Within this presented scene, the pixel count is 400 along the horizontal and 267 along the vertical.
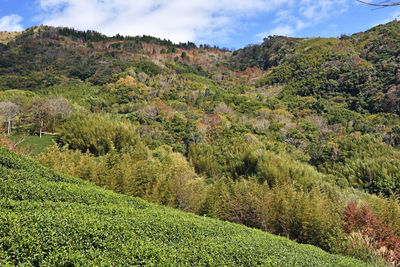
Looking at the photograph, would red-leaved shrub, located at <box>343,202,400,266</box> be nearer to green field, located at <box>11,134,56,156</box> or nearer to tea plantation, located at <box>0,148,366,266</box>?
tea plantation, located at <box>0,148,366,266</box>

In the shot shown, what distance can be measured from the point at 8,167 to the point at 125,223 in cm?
532

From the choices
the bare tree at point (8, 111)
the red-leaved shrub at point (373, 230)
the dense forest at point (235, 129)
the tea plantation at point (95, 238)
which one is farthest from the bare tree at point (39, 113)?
the red-leaved shrub at point (373, 230)

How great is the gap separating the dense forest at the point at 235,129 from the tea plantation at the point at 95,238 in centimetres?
550

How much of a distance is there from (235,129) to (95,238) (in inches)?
1386

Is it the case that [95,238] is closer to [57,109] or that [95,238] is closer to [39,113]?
[39,113]

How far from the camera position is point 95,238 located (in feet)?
13.0

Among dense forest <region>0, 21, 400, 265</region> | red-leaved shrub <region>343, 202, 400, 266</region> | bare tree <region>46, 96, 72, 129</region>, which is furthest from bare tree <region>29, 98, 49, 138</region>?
red-leaved shrub <region>343, 202, 400, 266</region>

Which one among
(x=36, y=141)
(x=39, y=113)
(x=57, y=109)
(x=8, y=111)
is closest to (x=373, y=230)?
(x=36, y=141)

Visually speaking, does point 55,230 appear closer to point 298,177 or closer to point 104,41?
point 298,177

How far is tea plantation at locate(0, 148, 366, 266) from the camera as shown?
3257mm

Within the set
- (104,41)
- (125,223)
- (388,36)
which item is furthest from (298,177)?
(104,41)

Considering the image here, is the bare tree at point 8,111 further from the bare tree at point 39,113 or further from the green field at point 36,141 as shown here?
the green field at point 36,141

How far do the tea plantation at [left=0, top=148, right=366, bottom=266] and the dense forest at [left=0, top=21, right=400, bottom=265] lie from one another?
18.0ft

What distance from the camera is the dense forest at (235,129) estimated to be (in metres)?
12.5
